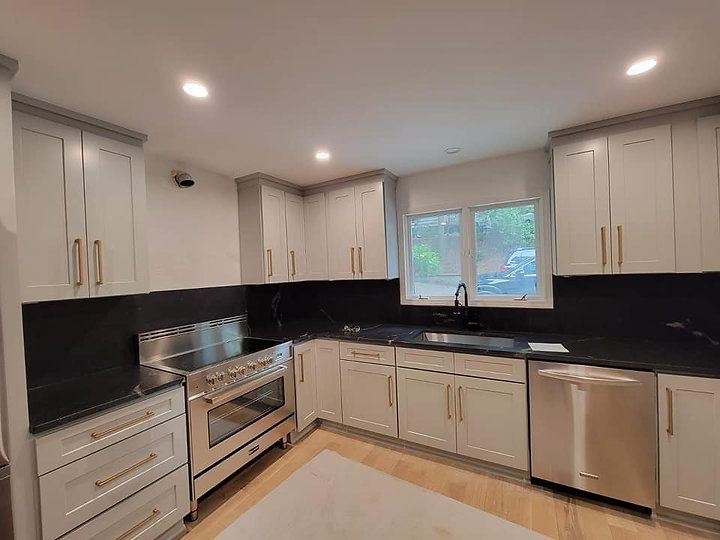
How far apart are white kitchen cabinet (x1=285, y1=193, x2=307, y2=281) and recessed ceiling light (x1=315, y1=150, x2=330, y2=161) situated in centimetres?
75

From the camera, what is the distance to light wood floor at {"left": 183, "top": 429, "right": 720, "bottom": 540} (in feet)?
5.60

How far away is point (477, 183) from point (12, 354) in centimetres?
311

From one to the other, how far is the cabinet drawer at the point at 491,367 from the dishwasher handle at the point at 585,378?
14cm

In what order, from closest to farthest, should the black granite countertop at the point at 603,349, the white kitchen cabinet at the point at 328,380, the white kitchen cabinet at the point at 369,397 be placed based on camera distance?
the black granite countertop at the point at 603,349, the white kitchen cabinet at the point at 369,397, the white kitchen cabinet at the point at 328,380

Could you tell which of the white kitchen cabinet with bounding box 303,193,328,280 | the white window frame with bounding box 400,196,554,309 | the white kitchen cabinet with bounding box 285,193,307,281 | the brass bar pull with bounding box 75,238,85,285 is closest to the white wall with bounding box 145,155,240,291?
the white kitchen cabinet with bounding box 285,193,307,281

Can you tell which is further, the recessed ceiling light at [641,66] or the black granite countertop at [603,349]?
the black granite countertop at [603,349]

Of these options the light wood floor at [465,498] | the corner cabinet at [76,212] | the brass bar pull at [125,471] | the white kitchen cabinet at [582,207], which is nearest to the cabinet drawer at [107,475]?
the brass bar pull at [125,471]

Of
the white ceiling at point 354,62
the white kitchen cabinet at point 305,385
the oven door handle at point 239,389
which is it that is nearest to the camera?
the white ceiling at point 354,62

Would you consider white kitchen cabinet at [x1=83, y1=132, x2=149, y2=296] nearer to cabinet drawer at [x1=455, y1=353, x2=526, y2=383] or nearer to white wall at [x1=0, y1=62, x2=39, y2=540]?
white wall at [x1=0, y1=62, x2=39, y2=540]

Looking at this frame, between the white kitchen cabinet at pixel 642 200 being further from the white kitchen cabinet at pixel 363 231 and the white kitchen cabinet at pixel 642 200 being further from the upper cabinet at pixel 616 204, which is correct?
the white kitchen cabinet at pixel 363 231

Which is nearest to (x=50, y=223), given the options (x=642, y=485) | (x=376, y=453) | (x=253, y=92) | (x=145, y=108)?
(x=145, y=108)

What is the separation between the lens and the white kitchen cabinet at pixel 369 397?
2553mm

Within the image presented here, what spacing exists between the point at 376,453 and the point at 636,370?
186cm

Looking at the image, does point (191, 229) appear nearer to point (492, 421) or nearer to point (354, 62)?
point (354, 62)
